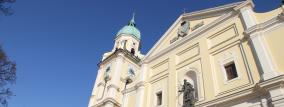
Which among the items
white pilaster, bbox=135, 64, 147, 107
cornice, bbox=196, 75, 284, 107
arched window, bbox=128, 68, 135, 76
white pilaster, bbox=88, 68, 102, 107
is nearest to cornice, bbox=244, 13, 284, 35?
cornice, bbox=196, 75, 284, 107

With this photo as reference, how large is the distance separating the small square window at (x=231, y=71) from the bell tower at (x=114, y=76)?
11.0 m

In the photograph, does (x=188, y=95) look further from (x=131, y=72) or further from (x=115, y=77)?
(x=131, y=72)

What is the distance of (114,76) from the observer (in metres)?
23.5

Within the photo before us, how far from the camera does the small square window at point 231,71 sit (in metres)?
12.0

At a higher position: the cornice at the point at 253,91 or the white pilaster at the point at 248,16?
the white pilaster at the point at 248,16

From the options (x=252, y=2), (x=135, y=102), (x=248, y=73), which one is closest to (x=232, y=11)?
(x=252, y=2)

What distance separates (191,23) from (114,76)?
9.60 meters

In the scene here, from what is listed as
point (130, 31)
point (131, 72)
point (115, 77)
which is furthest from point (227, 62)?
point (130, 31)

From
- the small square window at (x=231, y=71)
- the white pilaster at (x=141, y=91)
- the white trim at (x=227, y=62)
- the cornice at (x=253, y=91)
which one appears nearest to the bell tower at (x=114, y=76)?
the white pilaster at (x=141, y=91)

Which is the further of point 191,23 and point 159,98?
point 191,23

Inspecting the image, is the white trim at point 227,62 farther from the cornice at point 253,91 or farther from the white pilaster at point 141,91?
the white pilaster at point 141,91

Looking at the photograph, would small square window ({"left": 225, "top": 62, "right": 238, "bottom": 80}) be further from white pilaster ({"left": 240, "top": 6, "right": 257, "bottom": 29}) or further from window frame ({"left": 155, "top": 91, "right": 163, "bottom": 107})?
window frame ({"left": 155, "top": 91, "right": 163, "bottom": 107})

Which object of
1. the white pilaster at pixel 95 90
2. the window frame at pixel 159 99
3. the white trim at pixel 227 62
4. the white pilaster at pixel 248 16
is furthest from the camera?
the white pilaster at pixel 95 90

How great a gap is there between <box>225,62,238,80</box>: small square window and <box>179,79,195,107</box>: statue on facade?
198cm
